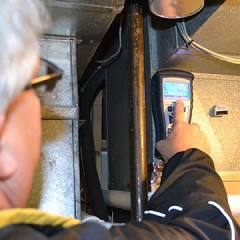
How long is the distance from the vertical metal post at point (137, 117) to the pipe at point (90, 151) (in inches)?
17.5

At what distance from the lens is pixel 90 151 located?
1685mm

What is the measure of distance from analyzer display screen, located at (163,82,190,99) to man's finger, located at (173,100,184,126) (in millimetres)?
29

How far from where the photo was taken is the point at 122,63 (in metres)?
1.53

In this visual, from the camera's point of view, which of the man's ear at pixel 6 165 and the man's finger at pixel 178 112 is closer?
the man's ear at pixel 6 165

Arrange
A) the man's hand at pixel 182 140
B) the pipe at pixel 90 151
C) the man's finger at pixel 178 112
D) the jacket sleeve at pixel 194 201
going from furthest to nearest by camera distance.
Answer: the pipe at pixel 90 151, the man's finger at pixel 178 112, the man's hand at pixel 182 140, the jacket sleeve at pixel 194 201

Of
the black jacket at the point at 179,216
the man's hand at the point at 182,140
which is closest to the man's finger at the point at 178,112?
the man's hand at the point at 182,140

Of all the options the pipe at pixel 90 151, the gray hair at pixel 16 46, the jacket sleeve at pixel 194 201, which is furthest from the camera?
the pipe at pixel 90 151

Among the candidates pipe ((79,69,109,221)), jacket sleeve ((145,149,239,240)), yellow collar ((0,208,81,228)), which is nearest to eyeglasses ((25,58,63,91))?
yellow collar ((0,208,81,228))

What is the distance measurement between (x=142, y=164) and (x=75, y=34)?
378mm

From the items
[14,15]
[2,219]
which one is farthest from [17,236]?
[14,15]

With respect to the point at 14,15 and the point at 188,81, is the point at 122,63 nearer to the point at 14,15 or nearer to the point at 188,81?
the point at 188,81

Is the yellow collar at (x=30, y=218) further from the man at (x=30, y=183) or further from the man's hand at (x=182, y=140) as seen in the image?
the man's hand at (x=182, y=140)

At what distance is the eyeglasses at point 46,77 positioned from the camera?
0.68 meters

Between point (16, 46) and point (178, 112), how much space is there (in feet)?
2.23
